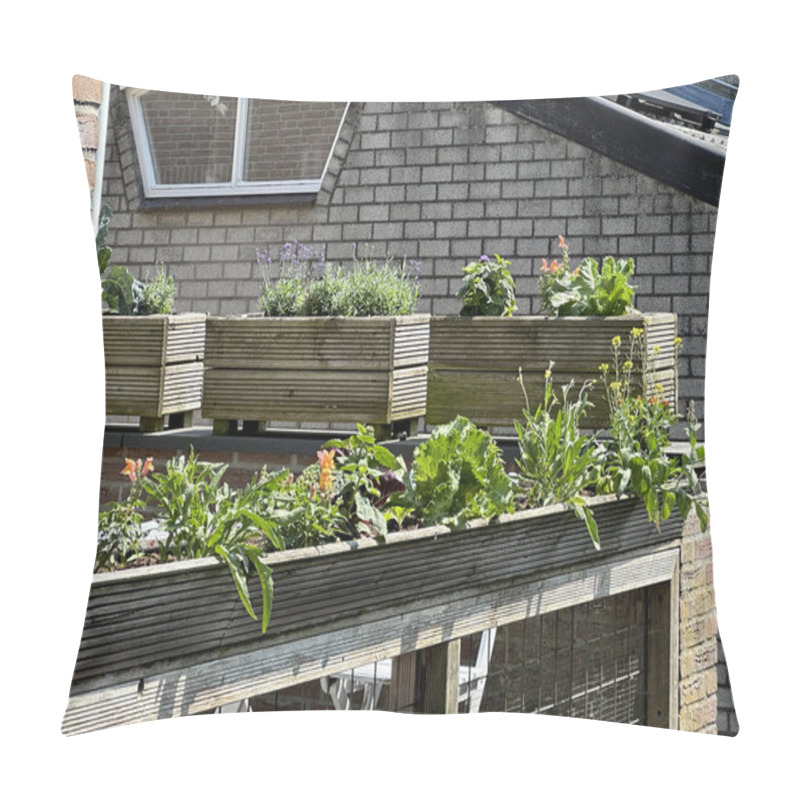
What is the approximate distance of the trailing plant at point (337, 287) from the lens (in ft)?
9.25

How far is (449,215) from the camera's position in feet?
9.53

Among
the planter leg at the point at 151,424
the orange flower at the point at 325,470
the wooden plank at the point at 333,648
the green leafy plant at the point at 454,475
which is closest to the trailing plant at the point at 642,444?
the wooden plank at the point at 333,648

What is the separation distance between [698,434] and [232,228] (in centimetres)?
133

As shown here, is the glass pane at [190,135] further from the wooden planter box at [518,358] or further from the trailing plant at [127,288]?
the wooden planter box at [518,358]

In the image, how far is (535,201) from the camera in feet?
9.49

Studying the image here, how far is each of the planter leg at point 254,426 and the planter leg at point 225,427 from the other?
23 millimetres

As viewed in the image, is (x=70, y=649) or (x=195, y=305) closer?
(x=70, y=649)

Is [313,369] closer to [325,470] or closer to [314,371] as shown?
[314,371]

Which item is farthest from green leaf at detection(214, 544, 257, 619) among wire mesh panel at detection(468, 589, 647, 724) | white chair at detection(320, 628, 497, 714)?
wire mesh panel at detection(468, 589, 647, 724)

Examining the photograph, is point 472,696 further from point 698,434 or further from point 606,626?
point 698,434

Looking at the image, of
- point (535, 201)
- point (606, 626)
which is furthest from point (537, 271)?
point (606, 626)

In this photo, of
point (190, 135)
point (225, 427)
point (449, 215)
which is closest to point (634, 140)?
point (449, 215)

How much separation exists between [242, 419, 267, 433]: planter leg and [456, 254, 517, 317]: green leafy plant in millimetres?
647

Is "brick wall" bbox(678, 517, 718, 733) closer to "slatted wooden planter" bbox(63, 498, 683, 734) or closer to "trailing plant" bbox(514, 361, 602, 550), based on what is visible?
"slatted wooden planter" bbox(63, 498, 683, 734)
